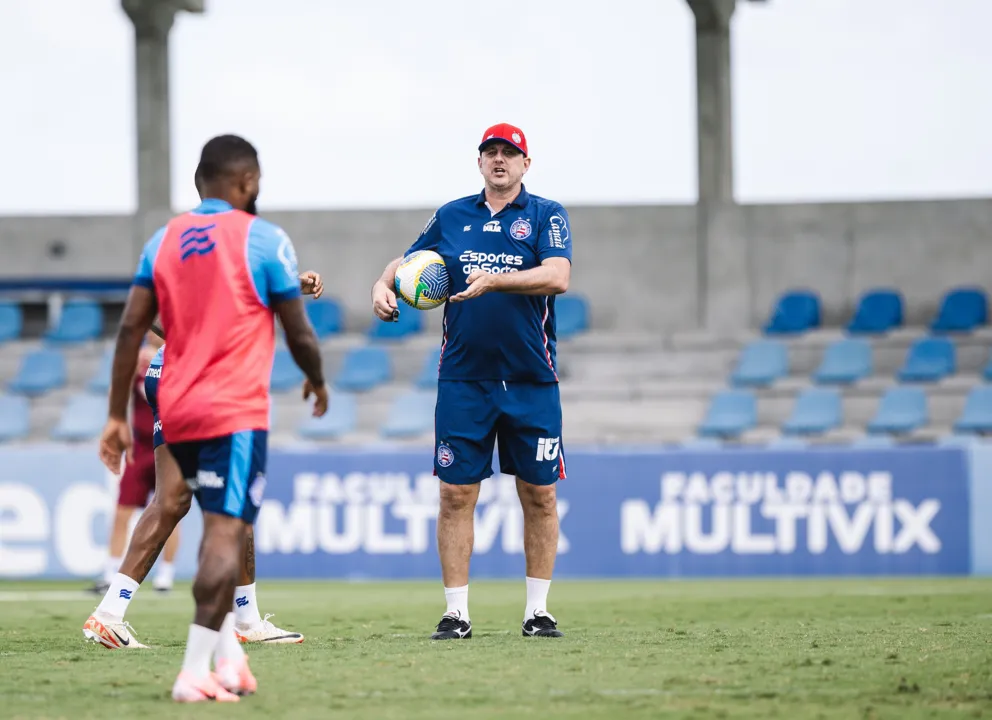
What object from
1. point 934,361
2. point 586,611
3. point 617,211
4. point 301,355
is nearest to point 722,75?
point 617,211

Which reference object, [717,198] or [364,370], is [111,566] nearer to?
[364,370]

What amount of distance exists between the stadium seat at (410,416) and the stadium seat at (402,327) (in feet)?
9.67

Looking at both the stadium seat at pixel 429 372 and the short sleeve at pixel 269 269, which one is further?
the stadium seat at pixel 429 372

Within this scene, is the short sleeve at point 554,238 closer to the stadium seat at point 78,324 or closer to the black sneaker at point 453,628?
the black sneaker at point 453,628

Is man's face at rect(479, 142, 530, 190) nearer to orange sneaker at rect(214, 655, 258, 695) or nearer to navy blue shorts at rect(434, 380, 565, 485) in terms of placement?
navy blue shorts at rect(434, 380, 565, 485)

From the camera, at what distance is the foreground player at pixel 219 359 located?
5270 mm

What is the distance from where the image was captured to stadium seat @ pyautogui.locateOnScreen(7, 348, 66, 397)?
71.9 ft

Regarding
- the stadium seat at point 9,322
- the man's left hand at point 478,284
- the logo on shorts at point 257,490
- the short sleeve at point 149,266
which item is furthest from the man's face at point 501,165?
the stadium seat at point 9,322

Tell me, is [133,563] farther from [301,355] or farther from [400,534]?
[400,534]

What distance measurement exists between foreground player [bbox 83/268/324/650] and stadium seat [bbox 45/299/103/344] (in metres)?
16.7

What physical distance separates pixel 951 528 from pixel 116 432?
10.5 metres

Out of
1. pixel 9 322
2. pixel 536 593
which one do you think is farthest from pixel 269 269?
pixel 9 322

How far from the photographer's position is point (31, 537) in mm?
14570

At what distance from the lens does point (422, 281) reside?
738 centimetres
